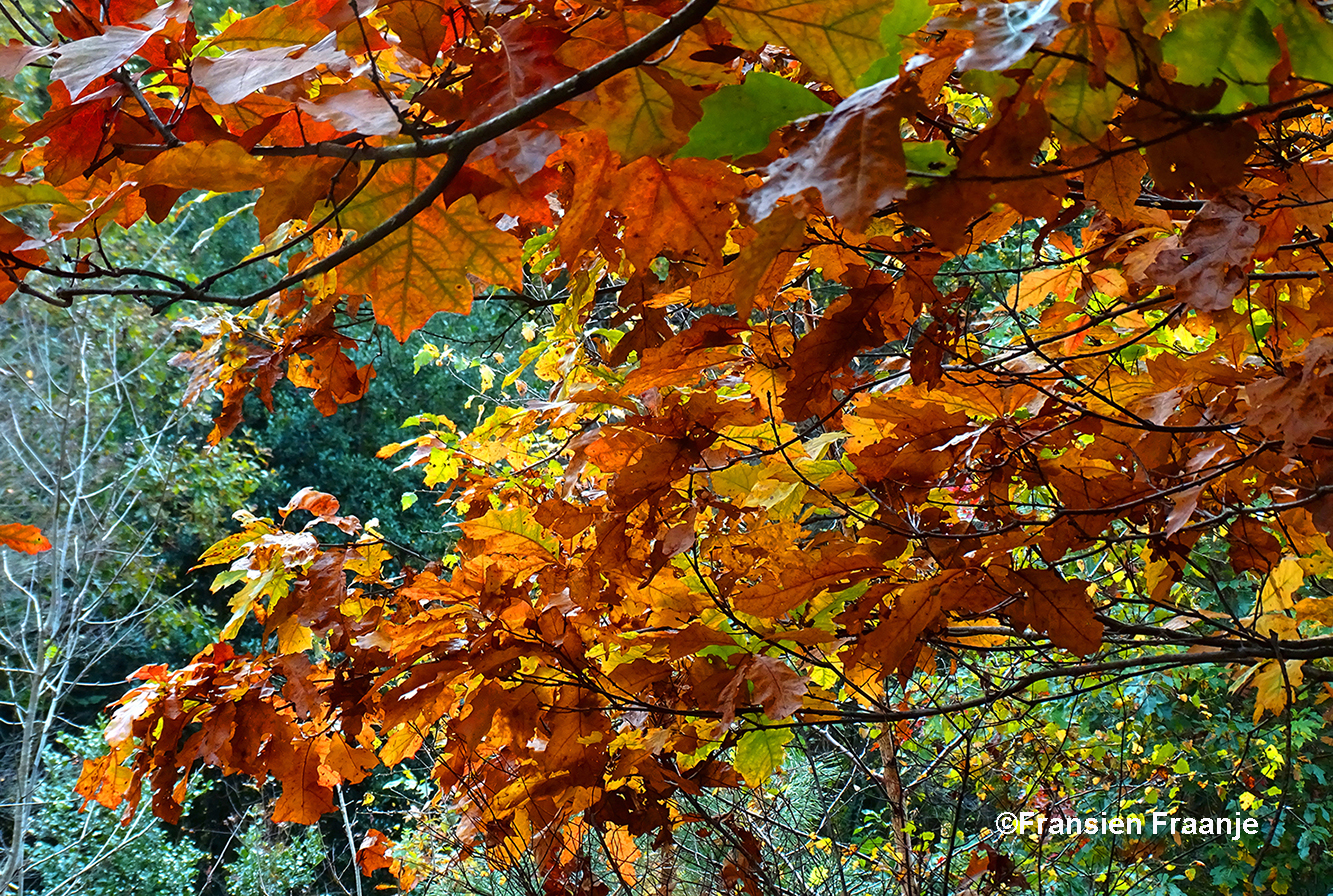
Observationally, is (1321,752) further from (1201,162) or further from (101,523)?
(101,523)

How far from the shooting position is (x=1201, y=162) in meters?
0.49

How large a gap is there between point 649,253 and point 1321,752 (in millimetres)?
4212

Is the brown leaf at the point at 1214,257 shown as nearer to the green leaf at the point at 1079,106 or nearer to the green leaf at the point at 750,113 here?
the green leaf at the point at 1079,106

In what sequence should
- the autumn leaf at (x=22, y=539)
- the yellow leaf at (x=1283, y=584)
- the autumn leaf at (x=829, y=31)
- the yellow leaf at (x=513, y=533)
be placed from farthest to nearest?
the yellow leaf at (x=1283, y=584) < the yellow leaf at (x=513, y=533) < the autumn leaf at (x=22, y=539) < the autumn leaf at (x=829, y=31)

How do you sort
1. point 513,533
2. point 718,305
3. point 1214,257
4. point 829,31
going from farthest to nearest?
point 513,533
point 718,305
point 1214,257
point 829,31

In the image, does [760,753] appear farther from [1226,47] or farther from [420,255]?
[1226,47]

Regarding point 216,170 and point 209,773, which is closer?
point 216,170

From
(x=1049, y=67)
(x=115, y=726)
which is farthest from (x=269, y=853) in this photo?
(x=1049, y=67)

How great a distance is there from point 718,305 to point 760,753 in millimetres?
499

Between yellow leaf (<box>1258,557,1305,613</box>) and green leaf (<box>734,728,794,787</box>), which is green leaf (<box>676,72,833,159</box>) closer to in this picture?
green leaf (<box>734,728,794,787</box>)

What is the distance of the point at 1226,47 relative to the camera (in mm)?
477

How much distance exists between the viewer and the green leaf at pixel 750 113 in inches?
18.0

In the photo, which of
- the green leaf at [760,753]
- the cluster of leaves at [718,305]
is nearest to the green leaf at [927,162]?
the cluster of leaves at [718,305]

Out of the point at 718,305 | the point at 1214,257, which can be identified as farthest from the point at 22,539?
the point at 1214,257
